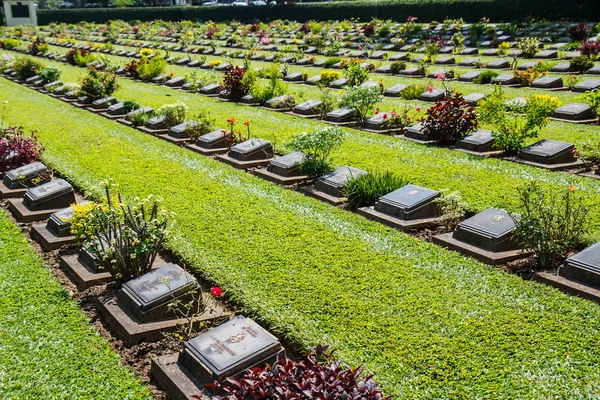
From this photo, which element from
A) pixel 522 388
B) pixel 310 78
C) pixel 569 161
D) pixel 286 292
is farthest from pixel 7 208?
pixel 310 78

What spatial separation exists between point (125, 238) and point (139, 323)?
36.6 inches

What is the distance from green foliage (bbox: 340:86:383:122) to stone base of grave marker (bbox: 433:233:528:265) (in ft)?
21.5

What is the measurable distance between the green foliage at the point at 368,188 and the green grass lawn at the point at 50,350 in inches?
148

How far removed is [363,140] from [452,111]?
1692mm

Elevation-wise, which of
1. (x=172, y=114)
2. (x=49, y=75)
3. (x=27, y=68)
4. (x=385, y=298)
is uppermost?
(x=385, y=298)

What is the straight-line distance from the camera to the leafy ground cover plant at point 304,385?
354 cm

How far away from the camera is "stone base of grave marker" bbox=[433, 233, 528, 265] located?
20.3ft

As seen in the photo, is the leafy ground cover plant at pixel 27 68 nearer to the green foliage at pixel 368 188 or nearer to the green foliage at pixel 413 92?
the green foliage at pixel 413 92

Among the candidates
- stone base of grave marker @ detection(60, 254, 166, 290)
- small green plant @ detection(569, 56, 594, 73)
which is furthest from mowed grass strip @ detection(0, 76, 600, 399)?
small green plant @ detection(569, 56, 594, 73)

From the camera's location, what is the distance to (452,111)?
10797 millimetres

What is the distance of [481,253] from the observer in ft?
20.7

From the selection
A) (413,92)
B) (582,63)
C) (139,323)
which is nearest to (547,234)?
(139,323)

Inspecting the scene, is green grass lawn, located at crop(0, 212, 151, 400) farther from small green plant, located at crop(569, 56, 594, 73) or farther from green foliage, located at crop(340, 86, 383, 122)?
small green plant, located at crop(569, 56, 594, 73)

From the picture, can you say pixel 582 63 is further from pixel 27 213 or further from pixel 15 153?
pixel 27 213
